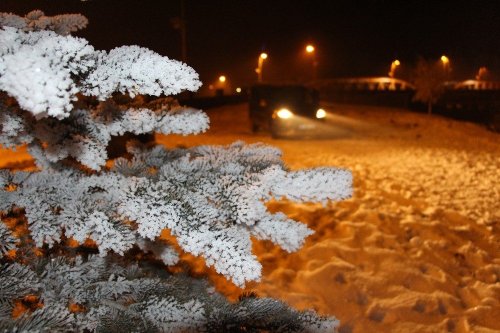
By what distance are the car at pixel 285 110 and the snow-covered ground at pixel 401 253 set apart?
151 inches

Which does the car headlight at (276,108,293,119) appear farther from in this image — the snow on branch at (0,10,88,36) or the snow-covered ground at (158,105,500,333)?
the snow on branch at (0,10,88,36)

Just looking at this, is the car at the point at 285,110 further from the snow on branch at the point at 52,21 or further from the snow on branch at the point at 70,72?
the snow on branch at the point at 70,72

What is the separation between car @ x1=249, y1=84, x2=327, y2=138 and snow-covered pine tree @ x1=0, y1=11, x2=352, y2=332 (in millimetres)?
11228

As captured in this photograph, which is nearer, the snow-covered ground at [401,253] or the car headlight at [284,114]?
the snow-covered ground at [401,253]

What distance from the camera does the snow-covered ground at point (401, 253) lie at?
367cm

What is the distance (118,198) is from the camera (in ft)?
4.67

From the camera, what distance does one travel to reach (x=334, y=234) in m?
5.14

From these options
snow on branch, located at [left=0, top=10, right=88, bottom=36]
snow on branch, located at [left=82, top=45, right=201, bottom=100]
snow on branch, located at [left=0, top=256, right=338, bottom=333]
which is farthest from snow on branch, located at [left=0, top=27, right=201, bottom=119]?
snow on branch, located at [left=0, top=256, right=338, bottom=333]

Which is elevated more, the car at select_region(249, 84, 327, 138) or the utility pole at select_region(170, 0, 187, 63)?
the utility pole at select_region(170, 0, 187, 63)

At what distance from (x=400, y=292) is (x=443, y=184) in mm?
4243

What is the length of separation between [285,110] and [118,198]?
12277mm

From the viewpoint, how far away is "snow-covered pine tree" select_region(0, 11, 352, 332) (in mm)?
1047

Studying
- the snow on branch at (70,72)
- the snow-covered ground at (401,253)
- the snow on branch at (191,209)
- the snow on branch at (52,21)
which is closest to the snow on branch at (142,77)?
the snow on branch at (70,72)

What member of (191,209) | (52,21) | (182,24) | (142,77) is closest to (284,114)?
(182,24)
